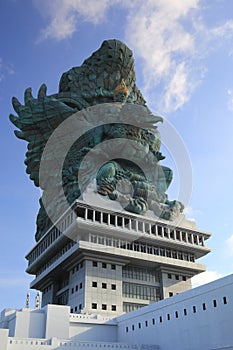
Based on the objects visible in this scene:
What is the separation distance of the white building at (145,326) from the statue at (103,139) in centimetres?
2059

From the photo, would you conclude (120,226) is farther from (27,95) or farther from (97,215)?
(27,95)

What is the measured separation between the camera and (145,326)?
132 ft

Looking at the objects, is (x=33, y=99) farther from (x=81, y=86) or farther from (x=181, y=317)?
(x=181, y=317)

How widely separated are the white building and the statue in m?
20.6

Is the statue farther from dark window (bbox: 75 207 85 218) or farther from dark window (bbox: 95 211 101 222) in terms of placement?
dark window (bbox: 75 207 85 218)

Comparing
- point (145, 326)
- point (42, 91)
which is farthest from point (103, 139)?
point (145, 326)

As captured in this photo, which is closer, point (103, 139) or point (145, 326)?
point (145, 326)

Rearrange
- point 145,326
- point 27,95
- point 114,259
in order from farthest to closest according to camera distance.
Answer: point 27,95
point 114,259
point 145,326

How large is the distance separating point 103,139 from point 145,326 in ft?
115

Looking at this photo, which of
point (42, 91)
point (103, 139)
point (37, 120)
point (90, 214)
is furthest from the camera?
point (42, 91)

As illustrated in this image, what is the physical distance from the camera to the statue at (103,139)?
62031 mm

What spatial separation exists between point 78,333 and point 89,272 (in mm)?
11935

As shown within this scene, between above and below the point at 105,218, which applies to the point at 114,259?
below

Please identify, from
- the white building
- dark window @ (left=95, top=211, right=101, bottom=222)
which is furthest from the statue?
the white building
